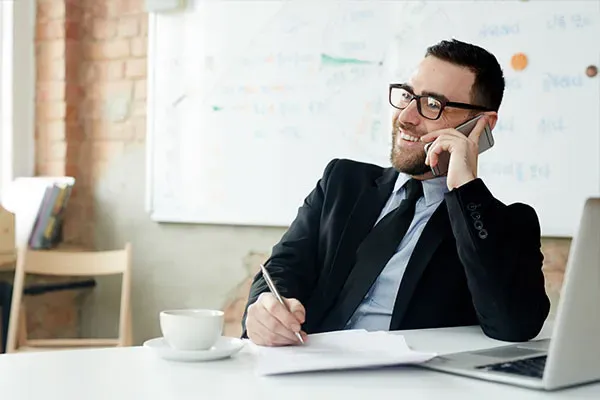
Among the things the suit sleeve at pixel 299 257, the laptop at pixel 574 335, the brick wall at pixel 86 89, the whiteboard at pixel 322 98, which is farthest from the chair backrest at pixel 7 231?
the laptop at pixel 574 335

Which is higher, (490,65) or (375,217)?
(490,65)

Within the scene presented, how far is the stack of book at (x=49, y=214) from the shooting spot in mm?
3609

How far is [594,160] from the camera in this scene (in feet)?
8.82

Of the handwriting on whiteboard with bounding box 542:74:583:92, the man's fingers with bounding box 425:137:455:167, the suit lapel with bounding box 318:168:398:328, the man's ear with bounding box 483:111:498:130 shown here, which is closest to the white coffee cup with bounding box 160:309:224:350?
the suit lapel with bounding box 318:168:398:328

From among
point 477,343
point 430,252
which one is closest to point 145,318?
point 430,252

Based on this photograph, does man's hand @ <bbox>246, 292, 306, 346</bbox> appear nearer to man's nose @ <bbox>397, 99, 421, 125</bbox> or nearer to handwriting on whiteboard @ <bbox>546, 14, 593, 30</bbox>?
man's nose @ <bbox>397, 99, 421, 125</bbox>

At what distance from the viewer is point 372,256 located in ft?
5.97

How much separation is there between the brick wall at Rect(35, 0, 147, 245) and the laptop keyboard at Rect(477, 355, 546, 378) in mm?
2689

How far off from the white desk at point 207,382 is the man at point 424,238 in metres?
0.27

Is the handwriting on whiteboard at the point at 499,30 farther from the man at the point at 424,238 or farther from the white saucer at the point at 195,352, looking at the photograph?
the white saucer at the point at 195,352

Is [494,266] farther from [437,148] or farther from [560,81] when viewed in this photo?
[560,81]

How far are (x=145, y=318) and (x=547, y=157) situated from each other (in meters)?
1.95

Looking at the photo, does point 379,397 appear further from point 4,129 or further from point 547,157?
point 4,129

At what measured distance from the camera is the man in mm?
1600
